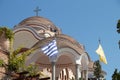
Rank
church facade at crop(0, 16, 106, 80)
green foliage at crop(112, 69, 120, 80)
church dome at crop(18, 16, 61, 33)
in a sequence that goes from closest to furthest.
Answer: green foliage at crop(112, 69, 120, 80)
church facade at crop(0, 16, 106, 80)
church dome at crop(18, 16, 61, 33)

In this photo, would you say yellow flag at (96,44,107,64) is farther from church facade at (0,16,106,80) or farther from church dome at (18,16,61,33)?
church dome at (18,16,61,33)

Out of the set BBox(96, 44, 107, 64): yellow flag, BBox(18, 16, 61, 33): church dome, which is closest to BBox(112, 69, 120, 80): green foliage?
BBox(96, 44, 107, 64): yellow flag

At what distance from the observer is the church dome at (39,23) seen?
3481 centimetres

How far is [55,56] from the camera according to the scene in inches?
974

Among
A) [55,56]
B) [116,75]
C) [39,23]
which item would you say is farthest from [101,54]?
[116,75]

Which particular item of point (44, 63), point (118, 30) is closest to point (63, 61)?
point (44, 63)

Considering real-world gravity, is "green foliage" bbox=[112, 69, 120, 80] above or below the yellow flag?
below

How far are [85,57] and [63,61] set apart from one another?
2.85 meters

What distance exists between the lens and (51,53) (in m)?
22.5

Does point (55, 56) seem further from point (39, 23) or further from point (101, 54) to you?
point (39, 23)

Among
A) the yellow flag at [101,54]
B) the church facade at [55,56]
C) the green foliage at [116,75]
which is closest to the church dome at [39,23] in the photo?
the church facade at [55,56]

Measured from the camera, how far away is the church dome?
34.8 meters

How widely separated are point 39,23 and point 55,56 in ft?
35.6

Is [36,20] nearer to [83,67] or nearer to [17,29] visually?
[17,29]
